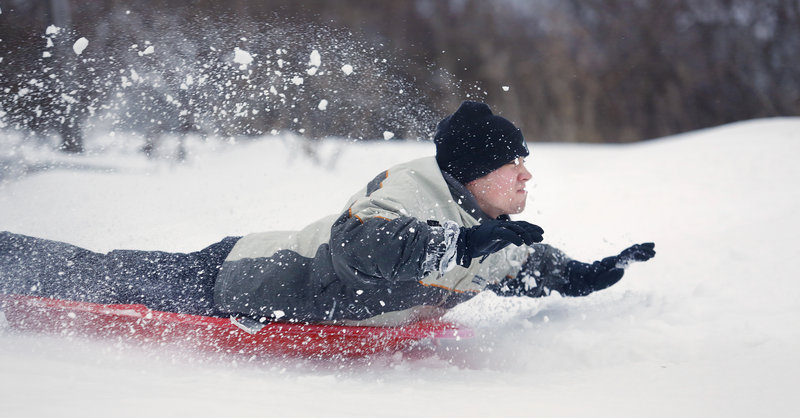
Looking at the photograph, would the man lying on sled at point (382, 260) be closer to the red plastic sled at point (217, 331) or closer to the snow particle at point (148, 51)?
the red plastic sled at point (217, 331)

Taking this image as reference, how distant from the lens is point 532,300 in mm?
1955

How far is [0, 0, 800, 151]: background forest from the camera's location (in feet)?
10.2

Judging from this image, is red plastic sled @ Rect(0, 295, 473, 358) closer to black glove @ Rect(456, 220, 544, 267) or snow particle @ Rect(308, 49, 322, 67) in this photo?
black glove @ Rect(456, 220, 544, 267)

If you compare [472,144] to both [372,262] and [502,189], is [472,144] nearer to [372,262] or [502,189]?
[502,189]

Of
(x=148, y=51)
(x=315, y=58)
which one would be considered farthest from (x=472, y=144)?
(x=148, y=51)

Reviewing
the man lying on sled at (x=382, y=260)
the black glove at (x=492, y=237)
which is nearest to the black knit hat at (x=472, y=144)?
the man lying on sled at (x=382, y=260)

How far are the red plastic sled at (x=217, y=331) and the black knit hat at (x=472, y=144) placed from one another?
0.40 metres

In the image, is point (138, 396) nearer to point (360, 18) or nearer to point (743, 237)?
point (743, 237)

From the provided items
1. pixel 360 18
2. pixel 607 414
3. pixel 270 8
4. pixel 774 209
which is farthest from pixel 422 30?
pixel 607 414

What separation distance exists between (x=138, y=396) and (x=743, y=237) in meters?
2.03

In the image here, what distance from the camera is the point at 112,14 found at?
3838 millimetres

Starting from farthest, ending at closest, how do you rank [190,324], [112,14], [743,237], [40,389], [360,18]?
[360,18] → [112,14] → [743,237] → [190,324] → [40,389]

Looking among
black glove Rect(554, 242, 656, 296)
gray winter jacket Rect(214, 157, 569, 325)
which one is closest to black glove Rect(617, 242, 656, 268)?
black glove Rect(554, 242, 656, 296)

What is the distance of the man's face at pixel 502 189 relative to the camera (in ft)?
5.11
